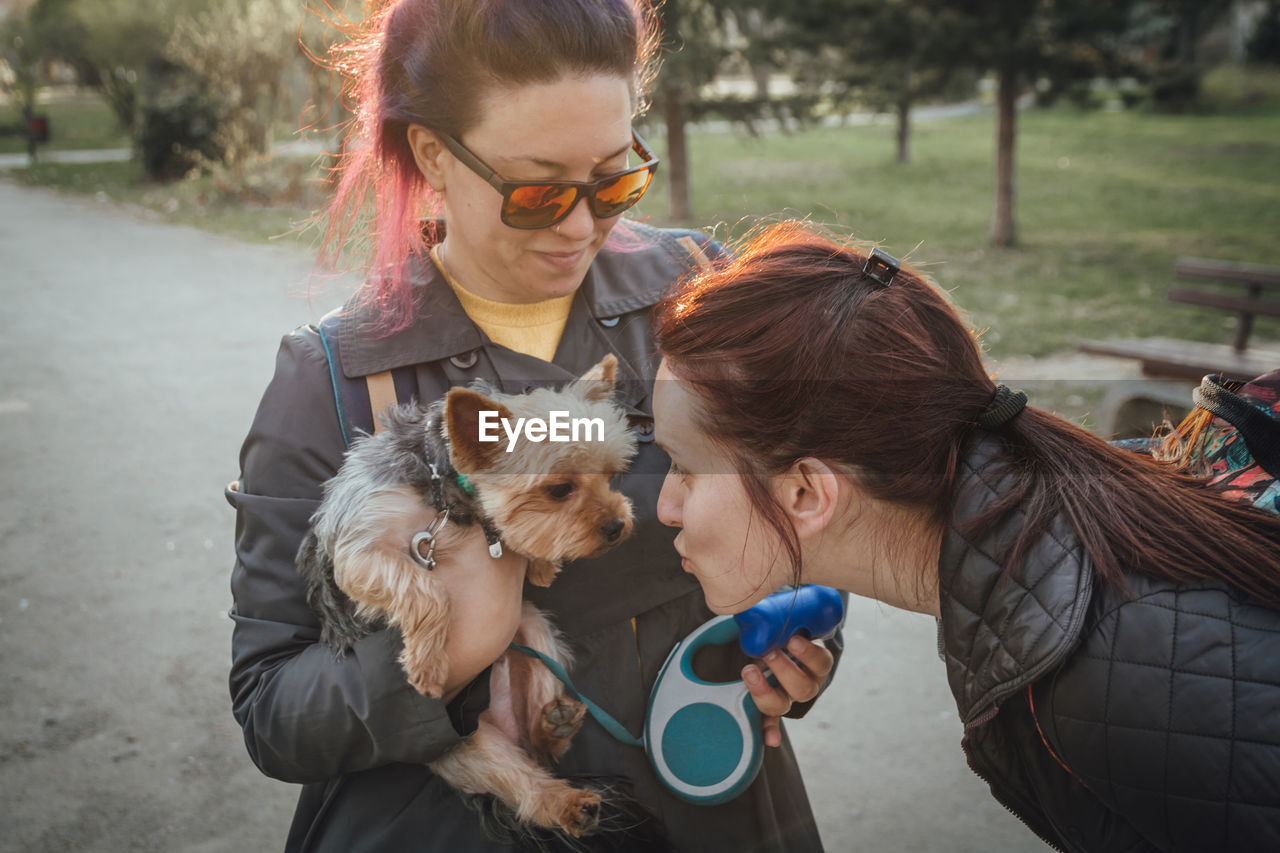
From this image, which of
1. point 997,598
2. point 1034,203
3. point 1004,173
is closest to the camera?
point 997,598

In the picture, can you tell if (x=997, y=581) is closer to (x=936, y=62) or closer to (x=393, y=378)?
(x=393, y=378)

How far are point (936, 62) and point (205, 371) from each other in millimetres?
Result: 10578

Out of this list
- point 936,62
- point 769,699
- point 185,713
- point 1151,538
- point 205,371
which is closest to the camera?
point 1151,538

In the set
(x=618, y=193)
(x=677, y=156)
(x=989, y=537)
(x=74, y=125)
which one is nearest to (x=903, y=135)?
(x=677, y=156)

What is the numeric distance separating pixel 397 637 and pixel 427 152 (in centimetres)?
122

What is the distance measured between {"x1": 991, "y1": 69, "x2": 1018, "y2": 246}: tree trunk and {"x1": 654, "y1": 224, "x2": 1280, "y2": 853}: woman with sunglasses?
13.9 metres

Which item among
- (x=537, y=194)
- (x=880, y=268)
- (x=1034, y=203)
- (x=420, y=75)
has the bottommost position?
(x=1034, y=203)

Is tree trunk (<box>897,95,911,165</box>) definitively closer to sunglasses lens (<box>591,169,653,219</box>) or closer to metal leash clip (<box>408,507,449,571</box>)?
sunglasses lens (<box>591,169,653,219</box>)

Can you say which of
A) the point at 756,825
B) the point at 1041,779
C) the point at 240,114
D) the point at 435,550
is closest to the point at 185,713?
the point at 435,550

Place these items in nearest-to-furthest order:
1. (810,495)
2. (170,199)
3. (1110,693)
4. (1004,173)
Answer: (1110,693) < (810,495) < (1004,173) < (170,199)

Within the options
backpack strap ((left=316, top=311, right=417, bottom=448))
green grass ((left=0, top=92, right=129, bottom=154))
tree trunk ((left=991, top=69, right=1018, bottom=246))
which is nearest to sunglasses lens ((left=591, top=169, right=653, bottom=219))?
backpack strap ((left=316, top=311, right=417, bottom=448))

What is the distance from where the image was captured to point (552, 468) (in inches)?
103

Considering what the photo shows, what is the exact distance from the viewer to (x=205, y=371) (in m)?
9.57

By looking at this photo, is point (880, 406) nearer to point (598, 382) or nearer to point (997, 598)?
point (997, 598)
